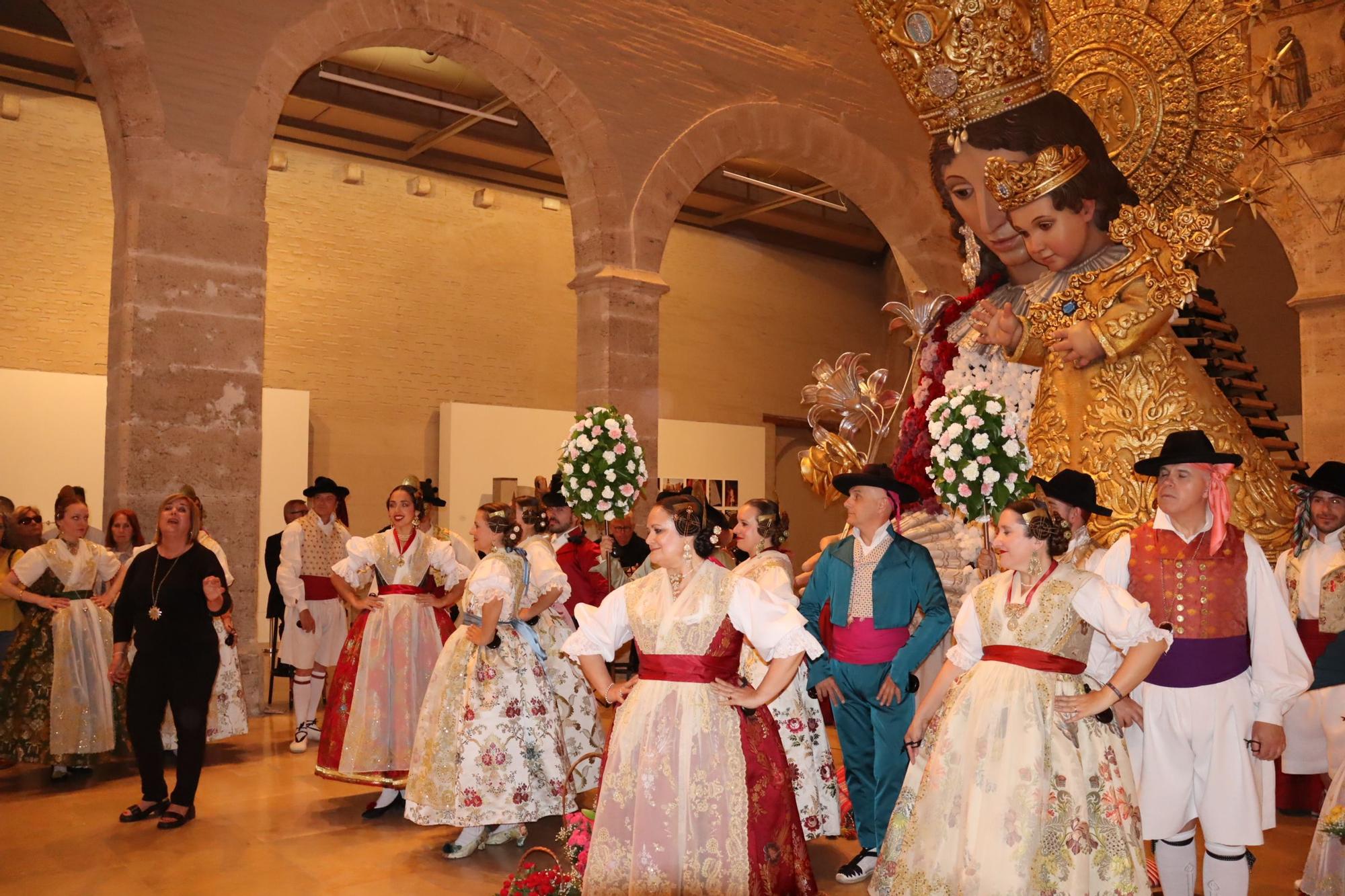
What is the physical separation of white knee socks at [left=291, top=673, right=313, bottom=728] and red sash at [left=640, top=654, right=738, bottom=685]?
4959 mm

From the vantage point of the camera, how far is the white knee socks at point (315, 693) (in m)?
7.91

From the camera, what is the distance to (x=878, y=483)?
4781 millimetres

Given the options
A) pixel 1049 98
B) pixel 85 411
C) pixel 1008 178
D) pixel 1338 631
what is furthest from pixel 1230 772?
pixel 85 411

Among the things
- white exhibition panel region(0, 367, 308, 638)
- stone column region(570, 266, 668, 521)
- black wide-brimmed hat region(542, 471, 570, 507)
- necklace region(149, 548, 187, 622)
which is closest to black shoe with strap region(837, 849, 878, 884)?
black wide-brimmed hat region(542, 471, 570, 507)

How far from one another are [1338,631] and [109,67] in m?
8.37

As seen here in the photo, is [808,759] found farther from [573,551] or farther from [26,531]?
[26,531]

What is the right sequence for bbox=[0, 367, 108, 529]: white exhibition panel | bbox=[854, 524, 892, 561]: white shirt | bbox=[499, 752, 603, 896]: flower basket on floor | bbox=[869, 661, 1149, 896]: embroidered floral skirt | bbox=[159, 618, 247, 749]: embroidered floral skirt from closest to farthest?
bbox=[869, 661, 1149, 896]: embroidered floral skirt → bbox=[499, 752, 603, 896]: flower basket on floor → bbox=[854, 524, 892, 561]: white shirt → bbox=[159, 618, 247, 749]: embroidered floral skirt → bbox=[0, 367, 108, 529]: white exhibition panel

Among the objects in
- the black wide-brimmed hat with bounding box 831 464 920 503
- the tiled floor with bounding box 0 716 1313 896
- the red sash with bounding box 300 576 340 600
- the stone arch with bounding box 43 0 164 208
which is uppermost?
the stone arch with bounding box 43 0 164 208

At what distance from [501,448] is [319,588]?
6.02 metres

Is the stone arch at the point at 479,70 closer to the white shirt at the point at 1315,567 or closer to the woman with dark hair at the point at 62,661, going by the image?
the woman with dark hair at the point at 62,661

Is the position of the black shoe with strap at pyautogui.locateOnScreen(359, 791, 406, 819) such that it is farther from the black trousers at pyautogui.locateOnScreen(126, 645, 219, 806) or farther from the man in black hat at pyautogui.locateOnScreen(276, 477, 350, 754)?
the man in black hat at pyautogui.locateOnScreen(276, 477, 350, 754)

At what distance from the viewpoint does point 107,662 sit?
23.5 feet

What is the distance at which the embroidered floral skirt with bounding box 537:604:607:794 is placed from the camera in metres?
6.28

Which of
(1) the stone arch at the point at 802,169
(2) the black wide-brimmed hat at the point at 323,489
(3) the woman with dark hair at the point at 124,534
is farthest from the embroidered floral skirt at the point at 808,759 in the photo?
(1) the stone arch at the point at 802,169
